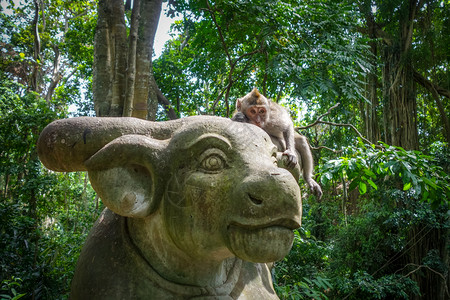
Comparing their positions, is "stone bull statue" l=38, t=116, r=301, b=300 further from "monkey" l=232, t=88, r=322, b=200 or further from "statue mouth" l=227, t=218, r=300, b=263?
"monkey" l=232, t=88, r=322, b=200

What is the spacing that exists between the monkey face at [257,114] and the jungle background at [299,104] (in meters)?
0.76

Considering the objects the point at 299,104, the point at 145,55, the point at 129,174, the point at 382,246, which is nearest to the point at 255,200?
the point at 129,174

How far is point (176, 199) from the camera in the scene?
161 centimetres

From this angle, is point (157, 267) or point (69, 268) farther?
point (69, 268)

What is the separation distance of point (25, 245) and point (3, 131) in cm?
198

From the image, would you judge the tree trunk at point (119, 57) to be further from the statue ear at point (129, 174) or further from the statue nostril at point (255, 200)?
the statue nostril at point (255, 200)

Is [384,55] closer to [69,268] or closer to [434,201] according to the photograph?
[434,201]

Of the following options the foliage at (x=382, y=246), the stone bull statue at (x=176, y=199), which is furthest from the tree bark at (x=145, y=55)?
the foliage at (x=382, y=246)

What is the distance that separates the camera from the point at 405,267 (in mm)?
8281

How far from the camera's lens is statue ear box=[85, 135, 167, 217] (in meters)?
1.60

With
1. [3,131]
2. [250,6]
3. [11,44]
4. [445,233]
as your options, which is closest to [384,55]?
[445,233]

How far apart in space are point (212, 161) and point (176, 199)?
228 millimetres

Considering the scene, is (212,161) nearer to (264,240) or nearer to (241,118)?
(264,240)

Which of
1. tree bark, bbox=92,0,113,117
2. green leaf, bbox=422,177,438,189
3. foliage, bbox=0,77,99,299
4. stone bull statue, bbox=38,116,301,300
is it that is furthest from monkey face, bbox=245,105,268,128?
foliage, bbox=0,77,99,299
